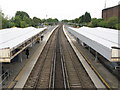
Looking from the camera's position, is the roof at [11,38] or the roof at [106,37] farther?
the roof at [106,37]

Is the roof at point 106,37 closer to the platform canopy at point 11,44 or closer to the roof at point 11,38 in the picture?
the platform canopy at point 11,44

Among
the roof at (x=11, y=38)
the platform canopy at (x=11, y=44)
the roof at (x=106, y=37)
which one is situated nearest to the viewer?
the platform canopy at (x=11, y=44)

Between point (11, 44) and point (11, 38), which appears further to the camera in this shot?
point (11, 38)

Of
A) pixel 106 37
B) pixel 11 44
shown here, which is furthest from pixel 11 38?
pixel 106 37

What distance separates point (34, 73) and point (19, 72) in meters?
1.42

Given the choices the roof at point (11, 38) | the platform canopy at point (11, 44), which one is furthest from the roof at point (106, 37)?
the roof at point (11, 38)

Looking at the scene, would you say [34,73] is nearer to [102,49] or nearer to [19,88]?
[19,88]

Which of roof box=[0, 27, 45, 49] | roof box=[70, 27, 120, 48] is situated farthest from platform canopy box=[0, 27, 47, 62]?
roof box=[70, 27, 120, 48]

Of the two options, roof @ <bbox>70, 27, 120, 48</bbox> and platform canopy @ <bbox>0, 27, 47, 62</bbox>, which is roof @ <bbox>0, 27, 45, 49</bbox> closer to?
platform canopy @ <bbox>0, 27, 47, 62</bbox>

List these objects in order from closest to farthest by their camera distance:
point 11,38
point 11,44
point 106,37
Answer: point 11,44
point 11,38
point 106,37

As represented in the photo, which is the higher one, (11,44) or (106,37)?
(106,37)

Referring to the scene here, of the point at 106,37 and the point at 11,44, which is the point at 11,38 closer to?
the point at 11,44

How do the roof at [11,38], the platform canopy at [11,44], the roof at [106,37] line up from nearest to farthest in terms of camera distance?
the platform canopy at [11,44], the roof at [11,38], the roof at [106,37]

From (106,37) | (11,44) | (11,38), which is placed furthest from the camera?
(106,37)
